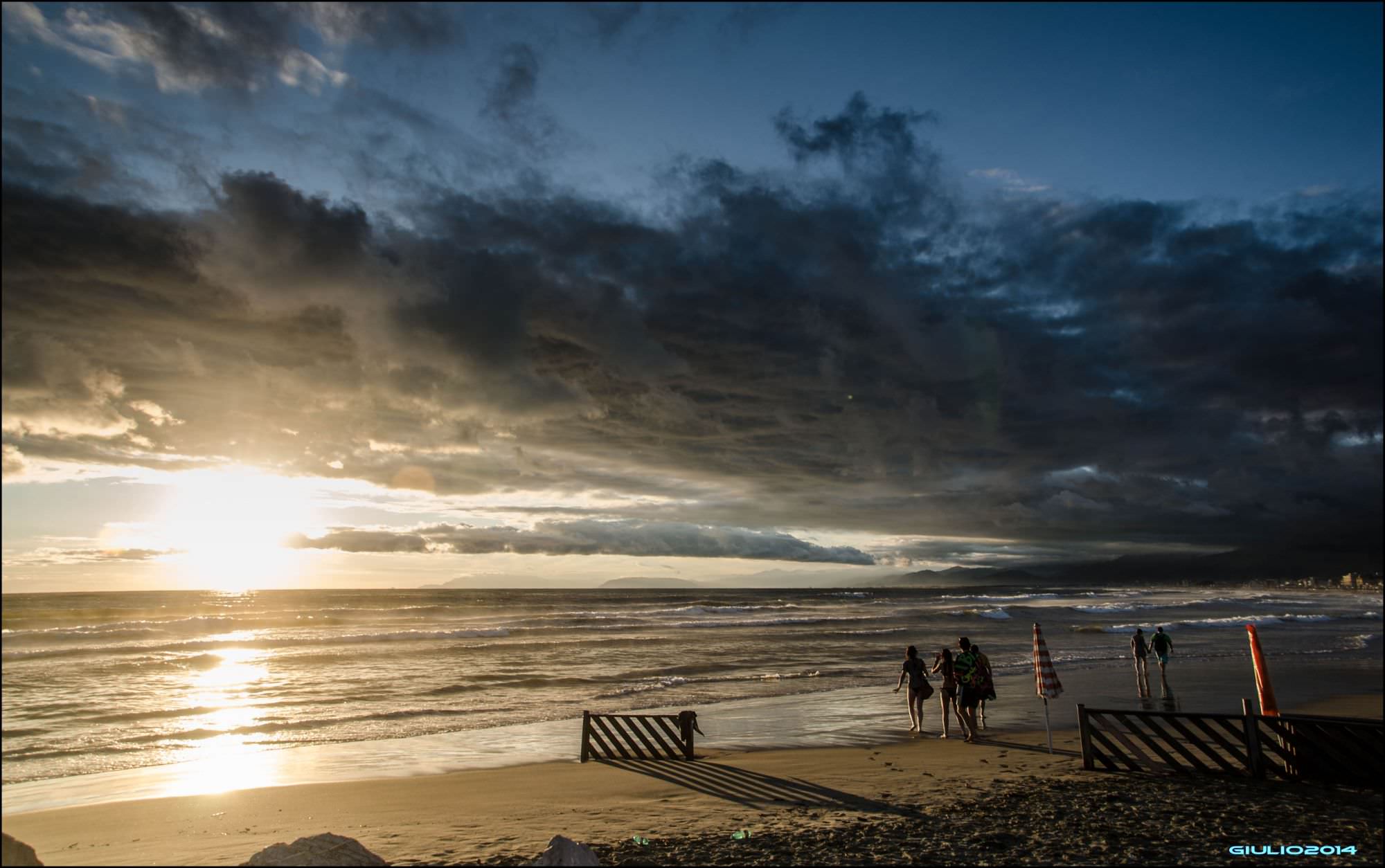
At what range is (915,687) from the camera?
64.3ft

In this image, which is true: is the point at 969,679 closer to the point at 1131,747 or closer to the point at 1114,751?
the point at 1114,751

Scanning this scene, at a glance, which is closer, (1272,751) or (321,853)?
(321,853)

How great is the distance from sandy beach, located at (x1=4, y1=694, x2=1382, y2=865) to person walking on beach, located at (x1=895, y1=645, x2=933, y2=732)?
311 cm

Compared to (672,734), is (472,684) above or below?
below

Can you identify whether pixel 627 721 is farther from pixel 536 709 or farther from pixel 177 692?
pixel 177 692

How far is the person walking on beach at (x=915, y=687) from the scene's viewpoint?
1955cm

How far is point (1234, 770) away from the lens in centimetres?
1301

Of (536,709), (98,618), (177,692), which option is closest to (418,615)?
(98,618)

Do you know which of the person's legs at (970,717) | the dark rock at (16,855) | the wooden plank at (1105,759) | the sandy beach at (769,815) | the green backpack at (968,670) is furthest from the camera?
the person's legs at (970,717)

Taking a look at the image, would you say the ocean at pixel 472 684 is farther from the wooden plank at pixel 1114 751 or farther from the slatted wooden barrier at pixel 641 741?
the wooden plank at pixel 1114 751

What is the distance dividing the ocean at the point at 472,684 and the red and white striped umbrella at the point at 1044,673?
455 cm

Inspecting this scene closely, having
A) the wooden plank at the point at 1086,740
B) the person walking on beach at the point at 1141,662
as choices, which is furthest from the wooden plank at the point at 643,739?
the person walking on beach at the point at 1141,662

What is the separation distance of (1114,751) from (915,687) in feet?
18.6

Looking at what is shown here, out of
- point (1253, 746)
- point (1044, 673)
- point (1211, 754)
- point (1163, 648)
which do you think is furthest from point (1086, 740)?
point (1163, 648)
